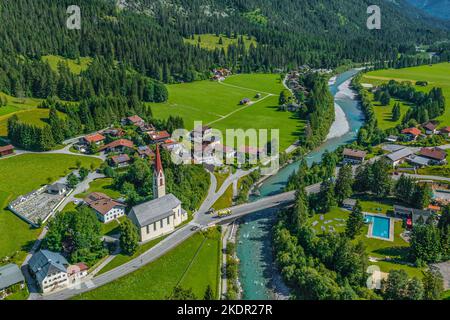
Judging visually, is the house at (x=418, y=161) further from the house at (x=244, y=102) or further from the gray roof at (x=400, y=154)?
the house at (x=244, y=102)

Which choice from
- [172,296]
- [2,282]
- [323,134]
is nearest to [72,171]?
[2,282]

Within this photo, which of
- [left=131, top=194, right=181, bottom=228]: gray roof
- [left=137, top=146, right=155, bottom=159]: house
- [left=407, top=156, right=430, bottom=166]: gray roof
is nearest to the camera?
[left=131, top=194, right=181, bottom=228]: gray roof

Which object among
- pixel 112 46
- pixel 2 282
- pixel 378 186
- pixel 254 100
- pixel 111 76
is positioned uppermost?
pixel 112 46

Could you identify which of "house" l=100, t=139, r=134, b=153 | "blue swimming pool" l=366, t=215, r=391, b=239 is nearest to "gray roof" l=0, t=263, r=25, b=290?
"house" l=100, t=139, r=134, b=153

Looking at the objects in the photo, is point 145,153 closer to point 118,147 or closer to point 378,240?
point 118,147

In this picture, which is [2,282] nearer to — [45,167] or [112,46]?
[45,167]

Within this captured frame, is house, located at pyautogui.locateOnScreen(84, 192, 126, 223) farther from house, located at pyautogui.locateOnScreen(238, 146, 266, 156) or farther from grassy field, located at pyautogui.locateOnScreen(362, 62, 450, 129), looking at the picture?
grassy field, located at pyautogui.locateOnScreen(362, 62, 450, 129)
